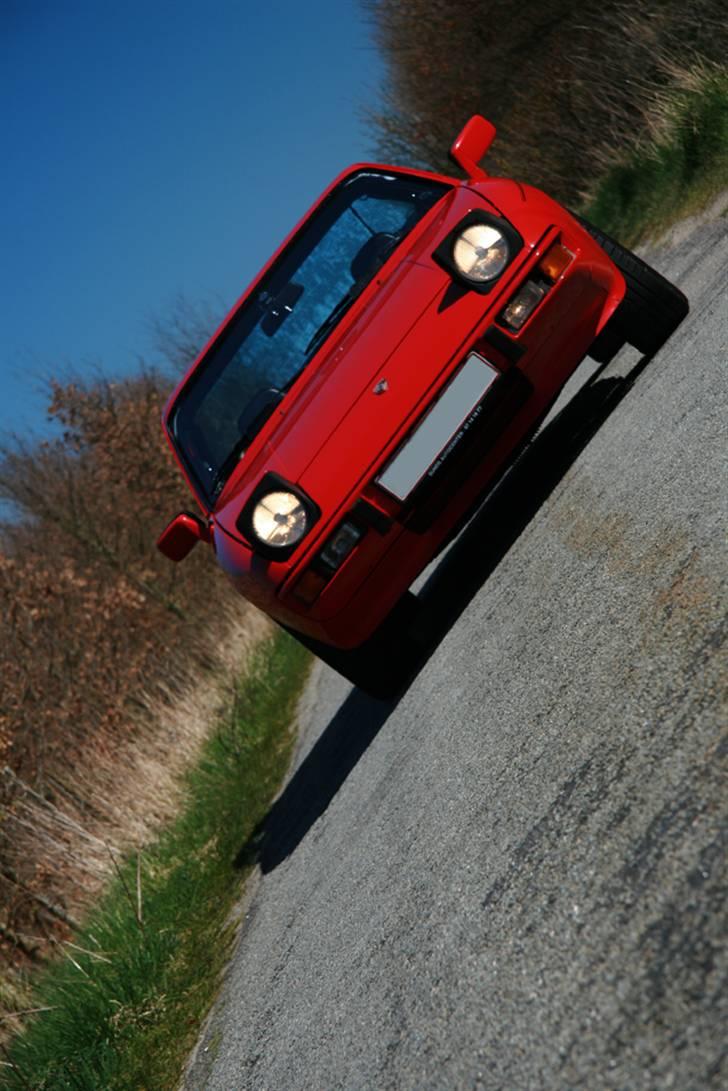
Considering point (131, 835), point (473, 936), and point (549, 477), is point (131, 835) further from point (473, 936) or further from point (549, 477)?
point (473, 936)

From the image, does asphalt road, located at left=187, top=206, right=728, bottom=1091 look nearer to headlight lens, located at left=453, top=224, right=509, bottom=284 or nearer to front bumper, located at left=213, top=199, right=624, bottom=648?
front bumper, located at left=213, top=199, right=624, bottom=648

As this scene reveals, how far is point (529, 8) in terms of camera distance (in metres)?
14.8

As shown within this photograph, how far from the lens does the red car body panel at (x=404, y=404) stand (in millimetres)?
4758

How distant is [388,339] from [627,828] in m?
2.73

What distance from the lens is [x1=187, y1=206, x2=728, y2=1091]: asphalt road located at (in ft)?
7.13

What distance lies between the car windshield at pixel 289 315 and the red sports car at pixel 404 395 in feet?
0.06

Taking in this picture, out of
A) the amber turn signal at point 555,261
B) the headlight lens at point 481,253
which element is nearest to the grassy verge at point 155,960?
the headlight lens at point 481,253

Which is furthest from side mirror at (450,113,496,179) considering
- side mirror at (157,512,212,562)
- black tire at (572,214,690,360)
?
side mirror at (157,512,212,562)

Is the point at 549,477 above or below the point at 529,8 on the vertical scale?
below

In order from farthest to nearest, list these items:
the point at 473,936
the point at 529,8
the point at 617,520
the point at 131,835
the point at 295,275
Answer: the point at 529,8
the point at 131,835
the point at 295,275
the point at 617,520
the point at 473,936

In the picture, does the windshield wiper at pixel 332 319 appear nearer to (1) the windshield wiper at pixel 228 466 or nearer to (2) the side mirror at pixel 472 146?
(1) the windshield wiper at pixel 228 466

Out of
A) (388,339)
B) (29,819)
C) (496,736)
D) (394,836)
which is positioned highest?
(388,339)

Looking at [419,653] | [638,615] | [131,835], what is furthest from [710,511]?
[131,835]

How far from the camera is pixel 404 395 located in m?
4.74
